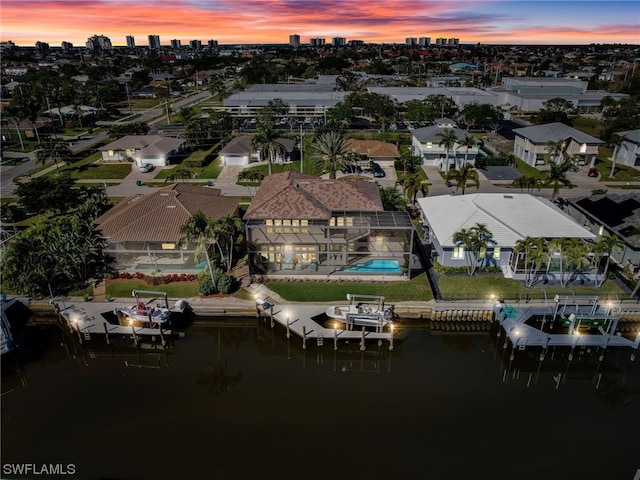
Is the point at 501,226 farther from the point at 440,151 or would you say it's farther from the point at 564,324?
the point at 440,151

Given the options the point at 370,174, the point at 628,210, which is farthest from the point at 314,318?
the point at 370,174

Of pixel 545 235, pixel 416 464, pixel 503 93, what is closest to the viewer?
pixel 416 464

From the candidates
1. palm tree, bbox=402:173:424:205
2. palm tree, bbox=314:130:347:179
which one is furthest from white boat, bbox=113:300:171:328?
palm tree, bbox=314:130:347:179

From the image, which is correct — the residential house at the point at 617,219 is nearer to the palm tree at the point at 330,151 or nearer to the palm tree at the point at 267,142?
the palm tree at the point at 330,151

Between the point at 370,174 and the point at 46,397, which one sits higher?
the point at 370,174

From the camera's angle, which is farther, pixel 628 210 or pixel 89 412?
pixel 628 210

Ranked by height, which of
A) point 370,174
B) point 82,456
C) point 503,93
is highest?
point 503,93

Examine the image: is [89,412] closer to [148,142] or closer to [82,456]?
[82,456]
